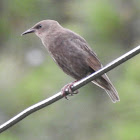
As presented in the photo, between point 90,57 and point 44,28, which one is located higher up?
point 44,28

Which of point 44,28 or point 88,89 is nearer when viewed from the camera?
point 44,28

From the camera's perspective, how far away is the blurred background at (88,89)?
7.39 meters

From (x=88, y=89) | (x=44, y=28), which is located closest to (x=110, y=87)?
(x=44, y=28)

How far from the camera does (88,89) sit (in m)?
8.40

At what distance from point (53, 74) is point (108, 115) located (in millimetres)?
780

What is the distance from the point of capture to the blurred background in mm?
7388

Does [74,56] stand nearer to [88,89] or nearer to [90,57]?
[90,57]

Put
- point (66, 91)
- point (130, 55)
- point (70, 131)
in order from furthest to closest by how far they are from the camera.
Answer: point (70, 131) → point (66, 91) → point (130, 55)

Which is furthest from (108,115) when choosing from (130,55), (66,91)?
(130,55)

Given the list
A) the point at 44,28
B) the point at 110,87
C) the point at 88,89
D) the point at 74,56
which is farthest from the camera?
the point at 88,89

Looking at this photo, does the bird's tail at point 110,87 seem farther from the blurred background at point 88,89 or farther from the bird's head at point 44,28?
the bird's head at point 44,28

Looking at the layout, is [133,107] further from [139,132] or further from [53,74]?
[53,74]

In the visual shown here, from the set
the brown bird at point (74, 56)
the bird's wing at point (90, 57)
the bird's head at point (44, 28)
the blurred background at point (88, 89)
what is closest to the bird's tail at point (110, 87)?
the brown bird at point (74, 56)

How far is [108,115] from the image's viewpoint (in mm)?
8031
